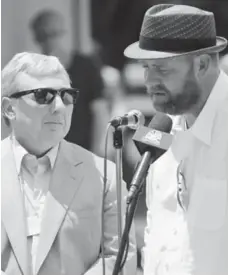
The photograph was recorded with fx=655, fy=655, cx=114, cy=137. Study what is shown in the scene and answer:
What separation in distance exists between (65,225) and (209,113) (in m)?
0.70

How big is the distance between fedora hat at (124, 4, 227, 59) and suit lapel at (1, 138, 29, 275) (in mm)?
669

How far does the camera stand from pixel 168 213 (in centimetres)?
193

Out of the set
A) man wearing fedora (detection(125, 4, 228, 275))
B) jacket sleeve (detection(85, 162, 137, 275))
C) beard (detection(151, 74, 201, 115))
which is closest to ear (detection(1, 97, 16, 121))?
jacket sleeve (detection(85, 162, 137, 275))

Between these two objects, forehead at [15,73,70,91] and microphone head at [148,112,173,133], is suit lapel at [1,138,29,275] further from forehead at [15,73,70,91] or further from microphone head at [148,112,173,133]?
microphone head at [148,112,173,133]

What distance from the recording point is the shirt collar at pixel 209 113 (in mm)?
1840

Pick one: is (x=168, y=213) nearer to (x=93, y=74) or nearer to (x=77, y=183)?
Result: (x=77, y=183)

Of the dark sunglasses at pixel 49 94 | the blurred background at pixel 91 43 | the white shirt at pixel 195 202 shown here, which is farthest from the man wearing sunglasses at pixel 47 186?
the white shirt at pixel 195 202

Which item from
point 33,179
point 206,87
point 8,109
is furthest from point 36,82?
point 206,87

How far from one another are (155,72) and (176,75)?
2.5 inches

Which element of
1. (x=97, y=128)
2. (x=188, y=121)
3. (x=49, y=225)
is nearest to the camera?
(x=188, y=121)

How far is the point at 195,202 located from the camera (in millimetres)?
1835

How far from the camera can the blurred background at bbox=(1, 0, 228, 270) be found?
2533mm

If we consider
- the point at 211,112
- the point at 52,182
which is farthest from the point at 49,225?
the point at 211,112

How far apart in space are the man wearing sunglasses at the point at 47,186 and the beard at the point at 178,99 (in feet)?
1.62
